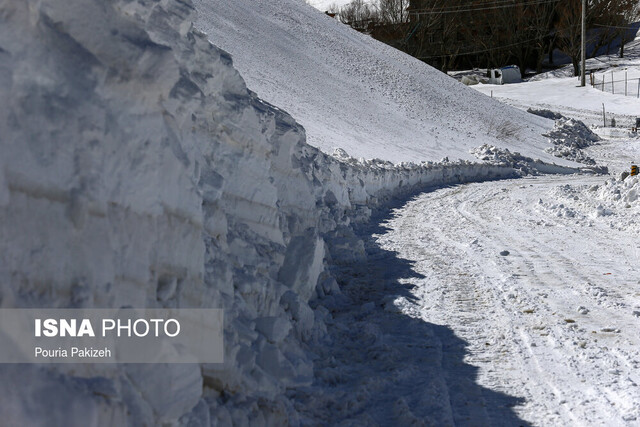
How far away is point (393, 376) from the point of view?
222 inches

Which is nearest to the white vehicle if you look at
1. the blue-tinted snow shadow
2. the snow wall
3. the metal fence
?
the metal fence

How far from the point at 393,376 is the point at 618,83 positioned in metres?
49.9

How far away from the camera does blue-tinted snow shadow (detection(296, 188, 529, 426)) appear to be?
16.3 feet

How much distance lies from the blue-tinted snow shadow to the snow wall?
12.5 inches

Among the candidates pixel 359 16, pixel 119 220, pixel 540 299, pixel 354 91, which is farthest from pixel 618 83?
pixel 119 220

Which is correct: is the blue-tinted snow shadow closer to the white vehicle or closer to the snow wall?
the snow wall

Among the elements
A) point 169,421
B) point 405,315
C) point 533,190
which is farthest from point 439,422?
point 533,190

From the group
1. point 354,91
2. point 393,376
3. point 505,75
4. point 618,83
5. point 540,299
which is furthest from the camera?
point 505,75

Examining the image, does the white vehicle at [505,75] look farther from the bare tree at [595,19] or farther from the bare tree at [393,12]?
the bare tree at [393,12]

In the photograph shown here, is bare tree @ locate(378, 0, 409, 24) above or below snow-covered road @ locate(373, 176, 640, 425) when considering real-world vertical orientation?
above

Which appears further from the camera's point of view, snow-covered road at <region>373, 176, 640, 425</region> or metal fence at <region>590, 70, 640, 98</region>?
metal fence at <region>590, 70, 640, 98</region>

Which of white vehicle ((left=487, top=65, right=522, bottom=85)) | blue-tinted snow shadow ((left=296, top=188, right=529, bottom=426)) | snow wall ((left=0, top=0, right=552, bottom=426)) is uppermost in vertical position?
white vehicle ((left=487, top=65, right=522, bottom=85))

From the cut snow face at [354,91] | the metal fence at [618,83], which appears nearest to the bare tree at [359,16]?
the metal fence at [618,83]

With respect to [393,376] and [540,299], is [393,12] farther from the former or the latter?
[393,376]
